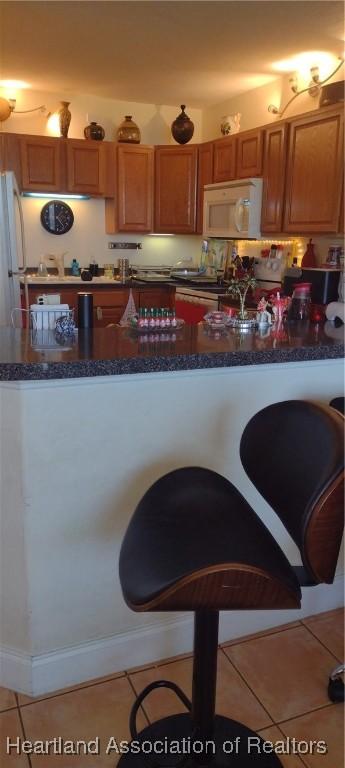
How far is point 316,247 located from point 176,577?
3.40 m

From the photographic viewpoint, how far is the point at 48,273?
5039mm

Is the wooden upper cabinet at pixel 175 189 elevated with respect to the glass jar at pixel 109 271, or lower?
elevated

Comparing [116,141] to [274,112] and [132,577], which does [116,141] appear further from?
[132,577]

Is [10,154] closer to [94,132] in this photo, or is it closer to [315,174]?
[94,132]

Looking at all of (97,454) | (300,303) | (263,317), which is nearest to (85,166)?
(300,303)

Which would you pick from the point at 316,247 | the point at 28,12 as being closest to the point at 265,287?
the point at 316,247

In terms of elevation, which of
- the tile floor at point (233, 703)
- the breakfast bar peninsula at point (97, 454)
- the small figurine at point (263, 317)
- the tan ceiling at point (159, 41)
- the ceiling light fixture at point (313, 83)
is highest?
the tan ceiling at point (159, 41)

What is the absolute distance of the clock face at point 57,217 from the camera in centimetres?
493

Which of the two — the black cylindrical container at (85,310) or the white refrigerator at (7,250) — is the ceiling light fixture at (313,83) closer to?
the white refrigerator at (7,250)

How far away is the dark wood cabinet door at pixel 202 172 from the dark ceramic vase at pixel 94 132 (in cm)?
89

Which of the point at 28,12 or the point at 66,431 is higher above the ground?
the point at 28,12

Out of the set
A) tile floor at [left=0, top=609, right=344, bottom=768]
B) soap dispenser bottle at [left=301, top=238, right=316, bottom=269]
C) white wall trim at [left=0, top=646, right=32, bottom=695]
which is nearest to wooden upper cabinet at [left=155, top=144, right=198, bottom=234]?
soap dispenser bottle at [left=301, top=238, right=316, bottom=269]

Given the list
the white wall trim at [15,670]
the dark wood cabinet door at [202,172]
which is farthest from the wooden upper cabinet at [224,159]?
the white wall trim at [15,670]

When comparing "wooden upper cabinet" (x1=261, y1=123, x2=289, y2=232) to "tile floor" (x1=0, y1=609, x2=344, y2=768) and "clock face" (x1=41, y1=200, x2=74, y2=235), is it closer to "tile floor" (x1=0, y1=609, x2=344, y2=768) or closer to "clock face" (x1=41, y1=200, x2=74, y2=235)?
"clock face" (x1=41, y1=200, x2=74, y2=235)
